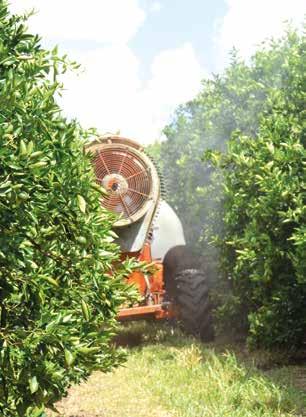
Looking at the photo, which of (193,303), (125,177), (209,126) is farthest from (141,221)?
(209,126)

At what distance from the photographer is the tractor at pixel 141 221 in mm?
9383

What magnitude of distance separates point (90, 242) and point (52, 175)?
682mm

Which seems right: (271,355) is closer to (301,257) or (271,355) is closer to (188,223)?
(301,257)

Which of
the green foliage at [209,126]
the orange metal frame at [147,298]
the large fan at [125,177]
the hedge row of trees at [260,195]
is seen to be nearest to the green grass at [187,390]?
the orange metal frame at [147,298]

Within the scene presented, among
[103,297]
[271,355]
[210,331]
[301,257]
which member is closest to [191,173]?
[210,331]

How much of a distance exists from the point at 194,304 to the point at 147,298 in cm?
83

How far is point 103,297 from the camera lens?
4859mm

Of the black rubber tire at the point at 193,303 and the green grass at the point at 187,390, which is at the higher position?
the black rubber tire at the point at 193,303

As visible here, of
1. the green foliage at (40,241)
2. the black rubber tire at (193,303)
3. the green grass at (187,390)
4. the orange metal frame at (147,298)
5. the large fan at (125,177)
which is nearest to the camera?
the green foliage at (40,241)

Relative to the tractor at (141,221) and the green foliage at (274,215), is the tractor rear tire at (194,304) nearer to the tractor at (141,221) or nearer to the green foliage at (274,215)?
the tractor at (141,221)

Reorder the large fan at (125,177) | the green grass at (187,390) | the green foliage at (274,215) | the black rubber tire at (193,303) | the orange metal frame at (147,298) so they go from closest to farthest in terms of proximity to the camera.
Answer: the green grass at (187,390), the green foliage at (274,215), the large fan at (125,177), the orange metal frame at (147,298), the black rubber tire at (193,303)

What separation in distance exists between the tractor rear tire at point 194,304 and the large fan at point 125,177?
59.0 inches

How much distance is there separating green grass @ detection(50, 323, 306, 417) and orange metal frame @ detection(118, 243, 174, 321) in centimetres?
66

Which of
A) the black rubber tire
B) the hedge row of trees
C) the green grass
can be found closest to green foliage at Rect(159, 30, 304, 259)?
the hedge row of trees
